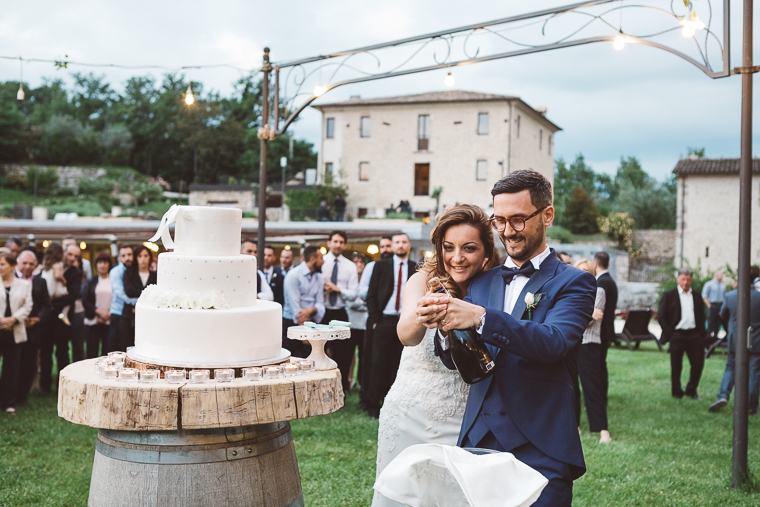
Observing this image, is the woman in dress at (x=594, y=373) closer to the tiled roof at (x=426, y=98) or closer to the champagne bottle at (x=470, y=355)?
the champagne bottle at (x=470, y=355)

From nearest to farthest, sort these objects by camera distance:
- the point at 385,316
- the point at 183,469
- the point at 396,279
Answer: the point at 183,469 → the point at 385,316 → the point at 396,279

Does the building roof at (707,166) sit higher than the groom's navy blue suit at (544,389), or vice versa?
the building roof at (707,166)

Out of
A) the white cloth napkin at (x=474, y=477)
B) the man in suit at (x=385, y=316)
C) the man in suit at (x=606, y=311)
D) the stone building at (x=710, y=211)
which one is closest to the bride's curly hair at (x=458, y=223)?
the white cloth napkin at (x=474, y=477)

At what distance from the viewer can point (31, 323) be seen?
8.02 meters

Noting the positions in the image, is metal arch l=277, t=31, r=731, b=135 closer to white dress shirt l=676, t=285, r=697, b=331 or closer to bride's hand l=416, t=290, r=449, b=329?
bride's hand l=416, t=290, r=449, b=329

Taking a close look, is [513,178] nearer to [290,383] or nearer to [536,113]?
[290,383]

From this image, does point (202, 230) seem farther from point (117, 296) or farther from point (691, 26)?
point (117, 296)

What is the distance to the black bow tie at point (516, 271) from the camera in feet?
7.32

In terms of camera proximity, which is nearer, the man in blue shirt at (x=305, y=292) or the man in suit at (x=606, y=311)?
the man in suit at (x=606, y=311)

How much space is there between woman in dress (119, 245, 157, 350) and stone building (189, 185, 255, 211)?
1255 inches

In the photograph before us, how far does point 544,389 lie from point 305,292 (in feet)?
22.8

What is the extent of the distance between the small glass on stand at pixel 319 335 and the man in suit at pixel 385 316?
14.2ft

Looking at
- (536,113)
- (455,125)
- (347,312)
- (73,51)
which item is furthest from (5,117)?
(347,312)

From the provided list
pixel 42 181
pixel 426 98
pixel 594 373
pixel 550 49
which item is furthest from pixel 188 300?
pixel 42 181
